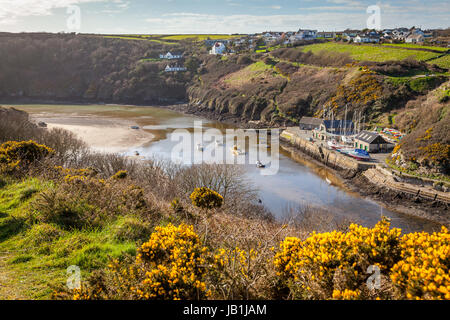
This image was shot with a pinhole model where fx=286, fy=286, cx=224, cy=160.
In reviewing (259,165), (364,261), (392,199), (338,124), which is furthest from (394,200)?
(364,261)

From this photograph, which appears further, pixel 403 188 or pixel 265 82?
pixel 265 82

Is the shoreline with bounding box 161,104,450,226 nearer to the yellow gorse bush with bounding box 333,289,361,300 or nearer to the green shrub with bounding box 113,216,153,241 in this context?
the green shrub with bounding box 113,216,153,241

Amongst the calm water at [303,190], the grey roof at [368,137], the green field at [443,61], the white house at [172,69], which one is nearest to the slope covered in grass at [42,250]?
the calm water at [303,190]

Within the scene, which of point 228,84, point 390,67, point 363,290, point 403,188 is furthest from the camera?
point 228,84

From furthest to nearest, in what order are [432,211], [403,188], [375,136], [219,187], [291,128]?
[291,128] < [375,136] < [403,188] < [432,211] < [219,187]

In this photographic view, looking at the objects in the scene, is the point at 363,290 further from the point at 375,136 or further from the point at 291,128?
the point at 291,128

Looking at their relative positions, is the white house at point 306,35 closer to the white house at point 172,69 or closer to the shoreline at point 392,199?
the white house at point 172,69

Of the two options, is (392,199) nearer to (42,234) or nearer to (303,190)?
(303,190)
